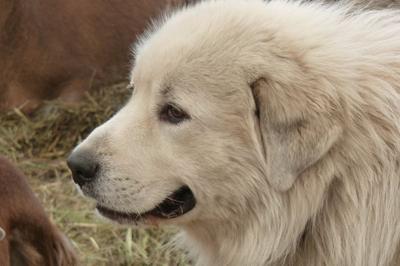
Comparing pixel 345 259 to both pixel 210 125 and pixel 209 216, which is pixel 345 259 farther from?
pixel 210 125

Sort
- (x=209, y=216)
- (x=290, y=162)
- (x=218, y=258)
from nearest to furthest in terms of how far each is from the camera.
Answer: (x=290, y=162) < (x=209, y=216) < (x=218, y=258)

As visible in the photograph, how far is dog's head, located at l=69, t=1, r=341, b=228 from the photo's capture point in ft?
9.21

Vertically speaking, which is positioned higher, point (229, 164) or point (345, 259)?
point (229, 164)

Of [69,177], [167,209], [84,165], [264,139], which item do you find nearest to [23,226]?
[84,165]

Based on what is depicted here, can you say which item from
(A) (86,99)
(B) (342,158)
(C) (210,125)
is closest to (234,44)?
(C) (210,125)

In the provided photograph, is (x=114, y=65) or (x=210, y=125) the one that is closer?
Answer: (x=210, y=125)

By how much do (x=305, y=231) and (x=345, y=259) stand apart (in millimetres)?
176

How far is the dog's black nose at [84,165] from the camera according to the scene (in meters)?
2.95

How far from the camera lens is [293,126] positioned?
279 cm

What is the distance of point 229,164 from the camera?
2877 millimetres

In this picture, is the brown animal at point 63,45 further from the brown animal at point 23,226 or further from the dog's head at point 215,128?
the dog's head at point 215,128

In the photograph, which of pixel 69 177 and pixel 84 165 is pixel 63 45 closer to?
pixel 69 177

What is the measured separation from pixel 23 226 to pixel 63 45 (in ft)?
10.1

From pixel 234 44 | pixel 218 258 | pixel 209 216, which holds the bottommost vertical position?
pixel 218 258
